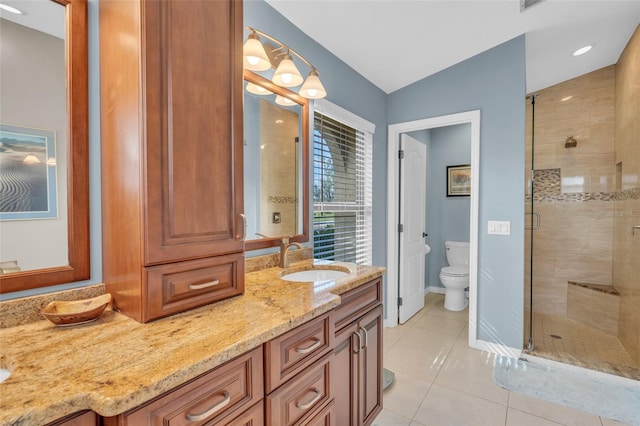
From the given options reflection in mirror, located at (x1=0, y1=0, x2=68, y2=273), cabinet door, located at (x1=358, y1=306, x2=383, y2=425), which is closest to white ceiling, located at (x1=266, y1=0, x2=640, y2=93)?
reflection in mirror, located at (x1=0, y1=0, x2=68, y2=273)

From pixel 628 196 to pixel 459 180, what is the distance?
66.2 inches

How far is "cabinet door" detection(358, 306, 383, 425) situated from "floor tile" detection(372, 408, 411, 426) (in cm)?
11

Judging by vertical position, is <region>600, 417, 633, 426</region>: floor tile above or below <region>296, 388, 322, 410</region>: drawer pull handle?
below

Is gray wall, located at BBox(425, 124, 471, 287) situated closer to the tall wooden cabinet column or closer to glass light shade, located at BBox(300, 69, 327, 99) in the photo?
glass light shade, located at BBox(300, 69, 327, 99)

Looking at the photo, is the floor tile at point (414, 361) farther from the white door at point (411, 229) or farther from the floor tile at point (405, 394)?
the white door at point (411, 229)

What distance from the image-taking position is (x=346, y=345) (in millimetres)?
1429

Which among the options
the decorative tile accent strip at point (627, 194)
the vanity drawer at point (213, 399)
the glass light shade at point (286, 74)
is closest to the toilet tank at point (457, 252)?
the decorative tile accent strip at point (627, 194)

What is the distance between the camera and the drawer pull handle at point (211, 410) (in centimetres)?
73

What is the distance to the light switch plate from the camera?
259 cm

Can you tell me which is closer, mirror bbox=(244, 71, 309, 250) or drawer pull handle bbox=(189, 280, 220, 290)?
drawer pull handle bbox=(189, 280, 220, 290)

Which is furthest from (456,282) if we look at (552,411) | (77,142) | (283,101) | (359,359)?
(77,142)

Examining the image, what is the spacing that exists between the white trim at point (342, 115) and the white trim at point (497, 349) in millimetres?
2178

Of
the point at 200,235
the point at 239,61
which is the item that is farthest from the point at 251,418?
the point at 239,61

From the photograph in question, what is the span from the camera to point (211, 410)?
772 mm
